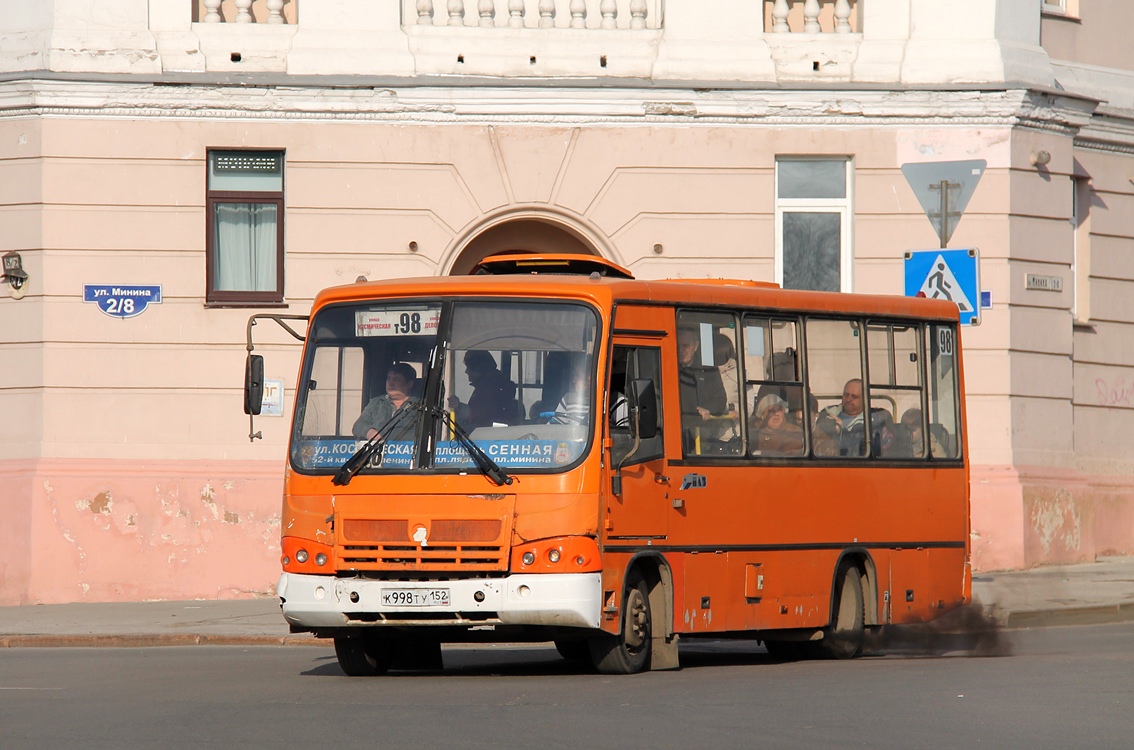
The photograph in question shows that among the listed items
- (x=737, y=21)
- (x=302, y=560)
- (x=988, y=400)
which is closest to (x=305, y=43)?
(x=737, y=21)

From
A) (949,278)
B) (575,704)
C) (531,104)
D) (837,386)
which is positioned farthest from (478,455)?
(531,104)

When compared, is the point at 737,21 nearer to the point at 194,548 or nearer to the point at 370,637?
the point at 194,548

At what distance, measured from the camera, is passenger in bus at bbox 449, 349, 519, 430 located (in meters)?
12.2

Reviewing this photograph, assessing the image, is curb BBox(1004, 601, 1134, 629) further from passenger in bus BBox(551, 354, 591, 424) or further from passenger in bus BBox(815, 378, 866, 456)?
passenger in bus BBox(551, 354, 591, 424)

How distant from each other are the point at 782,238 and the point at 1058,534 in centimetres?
458

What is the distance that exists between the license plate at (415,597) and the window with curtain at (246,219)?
9.66 meters

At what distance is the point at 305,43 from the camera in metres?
21.0

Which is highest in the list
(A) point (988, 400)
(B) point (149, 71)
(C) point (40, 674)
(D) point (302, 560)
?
(B) point (149, 71)

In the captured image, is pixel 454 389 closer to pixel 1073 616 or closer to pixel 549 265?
pixel 549 265

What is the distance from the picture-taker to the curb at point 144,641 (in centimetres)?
1656

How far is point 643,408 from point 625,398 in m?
0.22

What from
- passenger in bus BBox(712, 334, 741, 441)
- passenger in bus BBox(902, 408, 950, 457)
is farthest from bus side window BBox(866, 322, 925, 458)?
passenger in bus BBox(712, 334, 741, 441)

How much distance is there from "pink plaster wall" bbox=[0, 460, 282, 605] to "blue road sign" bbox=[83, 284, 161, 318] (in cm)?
166

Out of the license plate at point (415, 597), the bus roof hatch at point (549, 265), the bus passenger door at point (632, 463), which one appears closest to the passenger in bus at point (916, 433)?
the bus roof hatch at point (549, 265)
